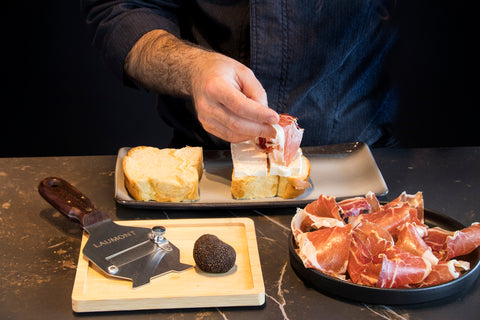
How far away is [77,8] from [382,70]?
1947 mm

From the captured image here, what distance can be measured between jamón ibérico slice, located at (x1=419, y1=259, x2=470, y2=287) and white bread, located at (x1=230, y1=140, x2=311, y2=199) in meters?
0.55

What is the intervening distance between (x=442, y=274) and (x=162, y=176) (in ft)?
3.02

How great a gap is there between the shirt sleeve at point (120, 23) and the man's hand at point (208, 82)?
0.04 meters

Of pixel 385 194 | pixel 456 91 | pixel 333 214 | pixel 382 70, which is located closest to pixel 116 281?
pixel 333 214

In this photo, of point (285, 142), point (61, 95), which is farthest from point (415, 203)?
point (61, 95)

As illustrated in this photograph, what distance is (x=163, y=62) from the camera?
2051 mm

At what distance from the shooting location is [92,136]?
12.1 feet

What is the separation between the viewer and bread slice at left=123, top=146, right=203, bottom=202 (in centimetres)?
179

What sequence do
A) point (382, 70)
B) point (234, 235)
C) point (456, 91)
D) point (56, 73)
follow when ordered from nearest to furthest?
1. point (234, 235)
2. point (382, 70)
3. point (456, 91)
4. point (56, 73)

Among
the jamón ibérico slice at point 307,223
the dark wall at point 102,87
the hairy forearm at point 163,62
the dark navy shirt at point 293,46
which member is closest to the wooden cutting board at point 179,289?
the jamón ibérico slice at point 307,223

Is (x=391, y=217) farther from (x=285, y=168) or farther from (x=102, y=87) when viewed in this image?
(x=102, y=87)

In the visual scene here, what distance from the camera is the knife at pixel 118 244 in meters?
1.44

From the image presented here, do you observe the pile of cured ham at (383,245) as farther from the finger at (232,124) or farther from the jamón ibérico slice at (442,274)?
the finger at (232,124)

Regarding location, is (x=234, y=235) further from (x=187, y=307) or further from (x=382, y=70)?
(x=382, y=70)
